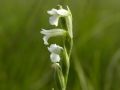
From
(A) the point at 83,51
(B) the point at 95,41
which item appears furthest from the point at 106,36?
(A) the point at 83,51

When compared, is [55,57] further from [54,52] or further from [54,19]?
[54,19]

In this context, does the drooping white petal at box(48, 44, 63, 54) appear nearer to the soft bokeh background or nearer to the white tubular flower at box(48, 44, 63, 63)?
the white tubular flower at box(48, 44, 63, 63)

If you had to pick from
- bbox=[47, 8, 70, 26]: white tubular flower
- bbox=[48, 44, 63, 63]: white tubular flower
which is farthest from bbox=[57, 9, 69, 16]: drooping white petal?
bbox=[48, 44, 63, 63]: white tubular flower

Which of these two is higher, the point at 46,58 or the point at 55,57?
the point at 55,57

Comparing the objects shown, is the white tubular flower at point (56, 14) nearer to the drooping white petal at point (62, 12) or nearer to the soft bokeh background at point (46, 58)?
the drooping white petal at point (62, 12)

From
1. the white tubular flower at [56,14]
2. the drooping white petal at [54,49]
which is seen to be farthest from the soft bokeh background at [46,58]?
the white tubular flower at [56,14]

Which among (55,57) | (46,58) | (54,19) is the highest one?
(54,19)

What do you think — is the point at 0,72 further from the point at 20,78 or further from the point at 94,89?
the point at 94,89

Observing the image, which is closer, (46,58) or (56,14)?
(56,14)

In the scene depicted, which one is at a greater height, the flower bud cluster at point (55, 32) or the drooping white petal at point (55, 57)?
the flower bud cluster at point (55, 32)

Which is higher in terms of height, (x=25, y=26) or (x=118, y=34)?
(x=25, y=26)

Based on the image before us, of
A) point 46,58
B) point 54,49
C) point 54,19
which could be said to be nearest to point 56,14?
point 54,19
